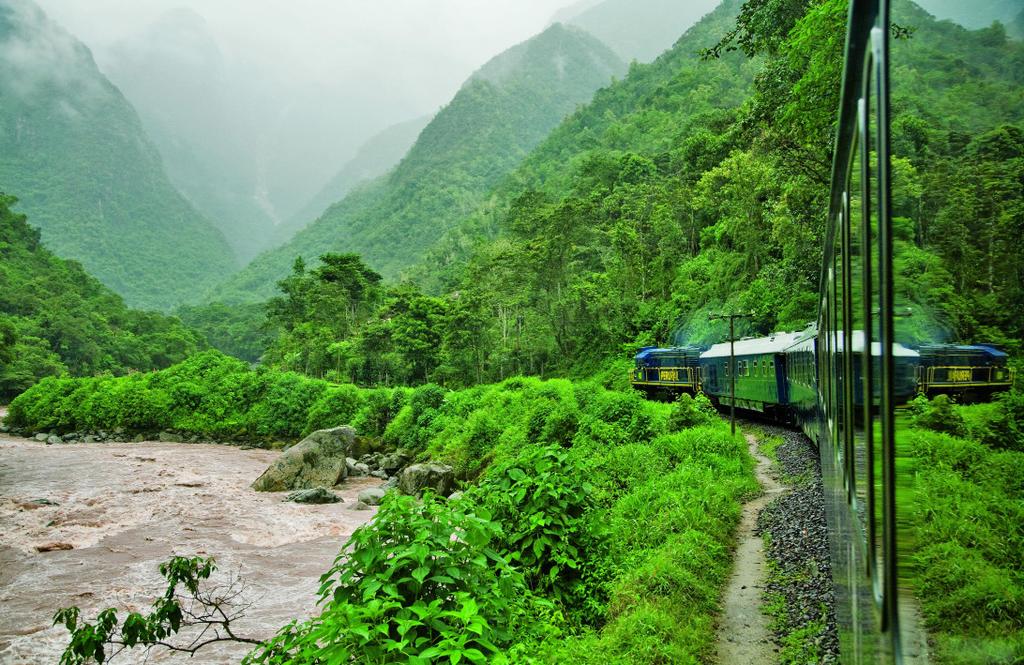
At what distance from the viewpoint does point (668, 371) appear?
23.6m

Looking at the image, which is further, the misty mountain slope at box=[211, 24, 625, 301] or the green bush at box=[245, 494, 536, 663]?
the misty mountain slope at box=[211, 24, 625, 301]

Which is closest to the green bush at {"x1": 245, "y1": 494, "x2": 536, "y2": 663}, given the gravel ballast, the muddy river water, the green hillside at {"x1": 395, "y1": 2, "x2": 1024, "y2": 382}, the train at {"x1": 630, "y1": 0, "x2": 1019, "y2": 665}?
the train at {"x1": 630, "y1": 0, "x2": 1019, "y2": 665}

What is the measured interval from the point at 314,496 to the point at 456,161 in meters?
109

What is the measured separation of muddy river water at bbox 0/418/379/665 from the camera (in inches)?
383

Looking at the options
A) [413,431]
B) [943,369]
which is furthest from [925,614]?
[413,431]

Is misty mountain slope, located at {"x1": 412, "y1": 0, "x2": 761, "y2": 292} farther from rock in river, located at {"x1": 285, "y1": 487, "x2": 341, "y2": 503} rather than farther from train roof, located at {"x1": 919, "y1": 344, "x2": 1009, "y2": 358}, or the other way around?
train roof, located at {"x1": 919, "y1": 344, "x2": 1009, "y2": 358}

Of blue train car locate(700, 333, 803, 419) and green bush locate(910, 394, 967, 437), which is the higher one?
green bush locate(910, 394, 967, 437)

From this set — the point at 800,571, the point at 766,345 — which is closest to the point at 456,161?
the point at 766,345

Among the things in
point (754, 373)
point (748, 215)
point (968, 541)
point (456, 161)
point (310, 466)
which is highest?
point (456, 161)

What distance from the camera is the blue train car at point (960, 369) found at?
1.20m

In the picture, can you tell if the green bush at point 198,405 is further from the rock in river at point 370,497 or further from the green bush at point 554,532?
the green bush at point 554,532

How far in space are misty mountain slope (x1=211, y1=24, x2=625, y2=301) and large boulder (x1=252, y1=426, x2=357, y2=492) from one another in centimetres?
→ 7052

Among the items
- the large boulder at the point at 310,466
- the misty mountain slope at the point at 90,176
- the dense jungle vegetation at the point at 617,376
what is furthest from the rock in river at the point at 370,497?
the misty mountain slope at the point at 90,176

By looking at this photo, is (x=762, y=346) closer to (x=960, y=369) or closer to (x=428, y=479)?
(x=428, y=479)
